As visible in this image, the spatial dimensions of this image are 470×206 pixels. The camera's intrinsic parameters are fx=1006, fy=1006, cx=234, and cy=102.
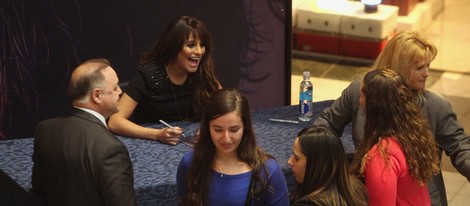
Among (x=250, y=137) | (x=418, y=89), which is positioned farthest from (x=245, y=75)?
(x=250, y=137)

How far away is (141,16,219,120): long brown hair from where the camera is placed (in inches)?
220

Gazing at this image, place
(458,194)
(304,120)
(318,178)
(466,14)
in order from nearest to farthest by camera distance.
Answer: (318,178) → (304,120) → (458,194) → (466,14)

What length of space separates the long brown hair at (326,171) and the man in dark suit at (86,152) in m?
0.80

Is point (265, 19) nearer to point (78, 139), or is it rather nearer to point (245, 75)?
point (245, 75)

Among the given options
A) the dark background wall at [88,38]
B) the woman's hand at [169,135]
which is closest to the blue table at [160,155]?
the woman's hand at [169,135]

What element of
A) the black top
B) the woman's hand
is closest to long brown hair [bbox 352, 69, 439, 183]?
the woman's hand

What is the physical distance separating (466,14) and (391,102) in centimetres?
553

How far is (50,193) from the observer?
4.47 m

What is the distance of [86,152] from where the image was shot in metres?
4.32

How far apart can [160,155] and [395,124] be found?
135 centimetres

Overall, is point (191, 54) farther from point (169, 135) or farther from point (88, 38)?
point (88, 38)

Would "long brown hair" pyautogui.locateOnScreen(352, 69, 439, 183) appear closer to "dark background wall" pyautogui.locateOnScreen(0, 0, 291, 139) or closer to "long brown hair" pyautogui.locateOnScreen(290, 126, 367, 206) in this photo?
"long brown hair" pyautogui.locateOnScreen(290, 126, 367, 206)

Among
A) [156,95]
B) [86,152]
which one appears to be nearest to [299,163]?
[86,152]

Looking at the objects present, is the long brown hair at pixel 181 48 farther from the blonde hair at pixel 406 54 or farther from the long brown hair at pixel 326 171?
the long brown hair at pixel 326 171
